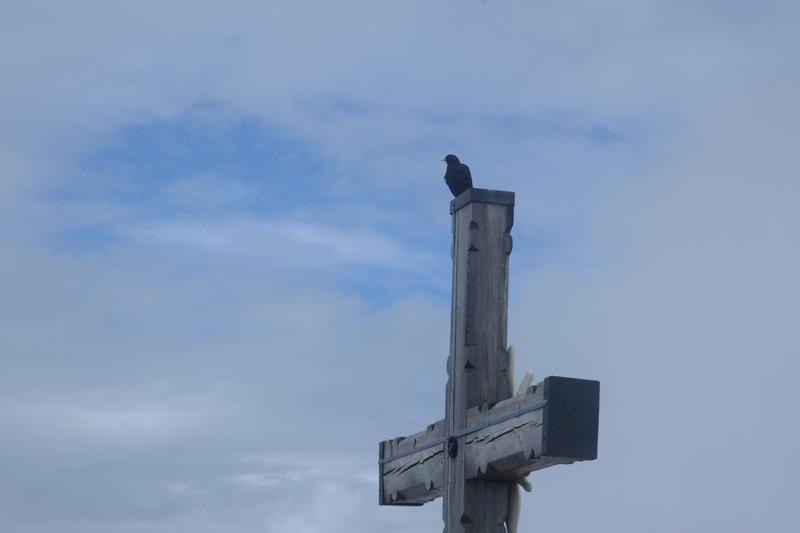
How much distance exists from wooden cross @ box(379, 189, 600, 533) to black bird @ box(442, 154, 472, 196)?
1.05 meters

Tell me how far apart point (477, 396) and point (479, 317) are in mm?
337

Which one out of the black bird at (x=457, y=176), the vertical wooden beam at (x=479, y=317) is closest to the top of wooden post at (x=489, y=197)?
the vertical wooden beam at (x=479, y=317)

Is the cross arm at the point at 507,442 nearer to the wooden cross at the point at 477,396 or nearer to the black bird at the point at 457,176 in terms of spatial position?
the wooden cross at the point at 477,396

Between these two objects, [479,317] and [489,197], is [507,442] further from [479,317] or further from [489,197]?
[489,197]

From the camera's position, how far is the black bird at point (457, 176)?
7332mm

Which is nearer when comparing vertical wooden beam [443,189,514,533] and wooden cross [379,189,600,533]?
wooden cross [379,189,600,533]

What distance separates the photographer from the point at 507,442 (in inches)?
213

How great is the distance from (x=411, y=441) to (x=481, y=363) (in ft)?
2.68

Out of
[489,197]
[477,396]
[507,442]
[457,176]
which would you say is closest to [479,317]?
[477,396]

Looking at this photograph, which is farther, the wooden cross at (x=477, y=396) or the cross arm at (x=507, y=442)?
the wooden cross at (x=477, y=396)

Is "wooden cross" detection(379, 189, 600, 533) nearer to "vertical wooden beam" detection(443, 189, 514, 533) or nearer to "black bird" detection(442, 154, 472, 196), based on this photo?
"vertical wooden beam" detection(443, 189, 514, 533)

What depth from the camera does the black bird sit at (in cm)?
733

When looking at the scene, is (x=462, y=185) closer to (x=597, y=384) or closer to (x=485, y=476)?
(x=485, y=476)

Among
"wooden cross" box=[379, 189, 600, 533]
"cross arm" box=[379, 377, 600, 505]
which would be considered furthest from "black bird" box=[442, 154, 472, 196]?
"cross arm" box=[379, 377, 600, 505]
